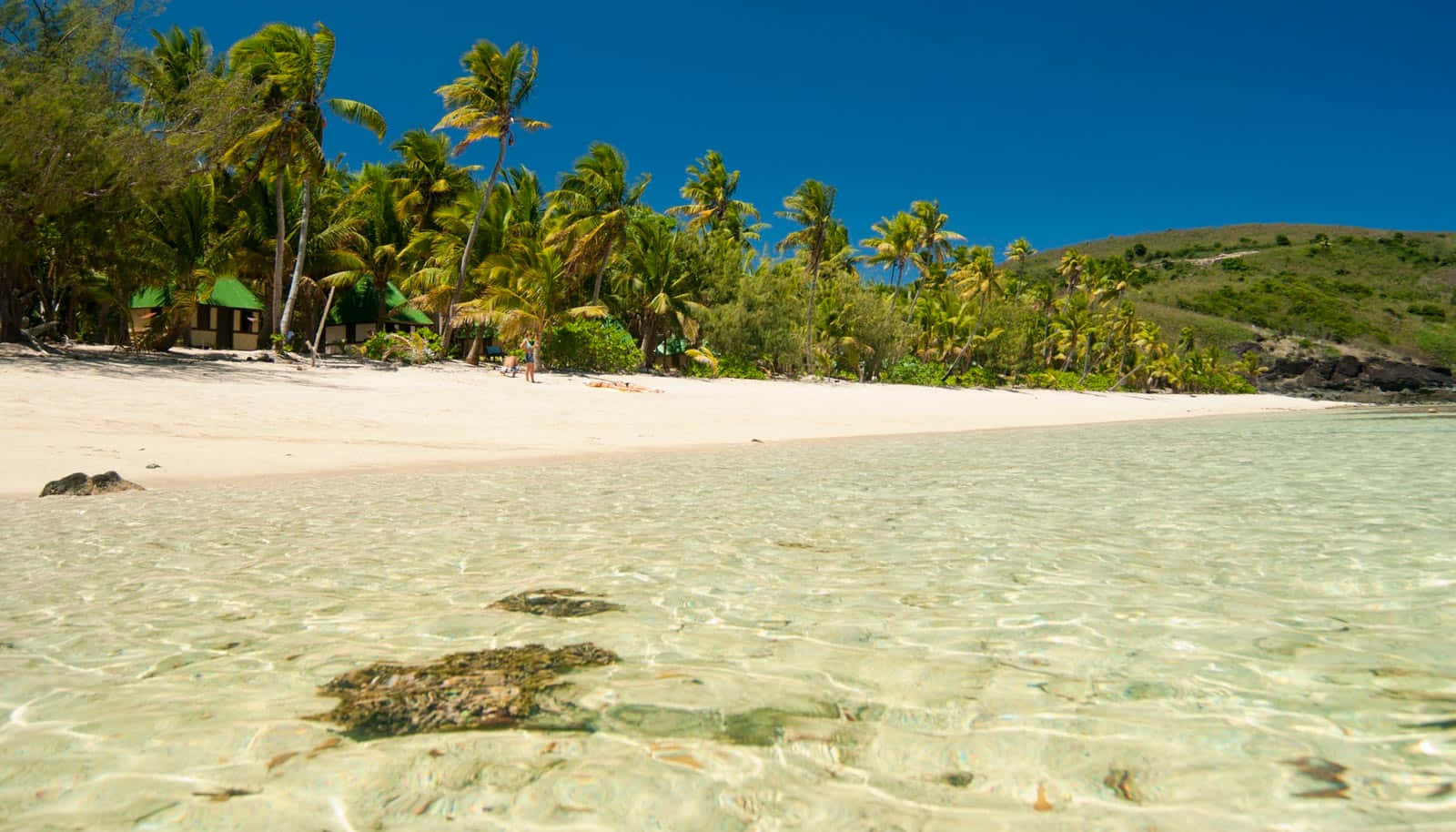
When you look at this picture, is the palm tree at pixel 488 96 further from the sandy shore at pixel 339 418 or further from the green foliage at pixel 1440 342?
the green foliage at pixel 1440 342

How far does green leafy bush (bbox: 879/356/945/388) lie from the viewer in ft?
140

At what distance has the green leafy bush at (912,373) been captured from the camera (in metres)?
42.8

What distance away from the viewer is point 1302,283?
105 meters

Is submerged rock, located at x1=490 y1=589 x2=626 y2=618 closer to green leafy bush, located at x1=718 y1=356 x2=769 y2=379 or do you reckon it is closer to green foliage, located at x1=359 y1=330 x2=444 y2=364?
green foliage, located at x1=359 y1=330 x2=444 y2=364

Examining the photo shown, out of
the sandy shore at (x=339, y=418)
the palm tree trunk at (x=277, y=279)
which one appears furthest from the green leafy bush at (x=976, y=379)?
the palm tree trunk at (x=277, y=279)

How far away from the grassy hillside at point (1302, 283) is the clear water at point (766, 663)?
3493 inches

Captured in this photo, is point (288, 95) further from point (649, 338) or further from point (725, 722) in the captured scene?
point (725, 722)

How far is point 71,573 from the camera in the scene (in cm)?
490

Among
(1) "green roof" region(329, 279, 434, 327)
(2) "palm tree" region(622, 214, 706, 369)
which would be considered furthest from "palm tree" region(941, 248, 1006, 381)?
(1) "green roof" region(329, 279, 434, 327)

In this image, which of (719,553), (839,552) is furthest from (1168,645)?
(719,553)

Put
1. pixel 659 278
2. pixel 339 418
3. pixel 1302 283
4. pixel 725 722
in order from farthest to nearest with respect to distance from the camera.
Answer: pixel 1302 283
pixel 659 278
pixel 339 418
pixel 725 722

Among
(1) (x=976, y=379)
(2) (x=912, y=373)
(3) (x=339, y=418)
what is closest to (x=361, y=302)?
(3) (x=339, y=418)

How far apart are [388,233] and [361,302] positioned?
3.51m

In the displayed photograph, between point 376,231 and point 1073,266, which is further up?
point 1073,266
